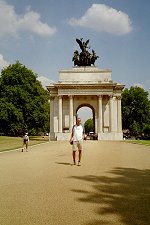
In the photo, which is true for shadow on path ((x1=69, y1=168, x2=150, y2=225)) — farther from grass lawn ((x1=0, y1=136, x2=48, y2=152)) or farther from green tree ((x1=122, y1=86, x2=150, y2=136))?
green tree ((x1=122, y1=86, x2=150, y2=136))

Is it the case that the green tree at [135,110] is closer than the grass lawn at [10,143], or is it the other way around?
the grass lawn at [10,143]

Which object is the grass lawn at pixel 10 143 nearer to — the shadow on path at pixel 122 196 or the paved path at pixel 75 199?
the paved path at pixel 75 199

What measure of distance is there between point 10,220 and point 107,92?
54.0 meters

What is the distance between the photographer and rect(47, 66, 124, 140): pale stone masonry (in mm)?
58375

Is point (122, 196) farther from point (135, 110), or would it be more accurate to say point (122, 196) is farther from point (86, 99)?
point (135, 110)

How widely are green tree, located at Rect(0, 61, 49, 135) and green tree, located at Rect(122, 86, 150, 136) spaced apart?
29877 mm

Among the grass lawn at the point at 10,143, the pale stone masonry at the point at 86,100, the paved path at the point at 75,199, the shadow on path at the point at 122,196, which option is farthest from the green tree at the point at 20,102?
the shadow on path at the point at 122,196

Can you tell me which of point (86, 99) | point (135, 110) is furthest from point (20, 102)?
point (135, 110)

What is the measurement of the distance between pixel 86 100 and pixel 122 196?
177 feet

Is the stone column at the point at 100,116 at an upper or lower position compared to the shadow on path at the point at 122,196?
upper

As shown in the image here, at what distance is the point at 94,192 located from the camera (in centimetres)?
784

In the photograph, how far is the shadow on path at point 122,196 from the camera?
5724 mm

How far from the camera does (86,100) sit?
61.2 metres

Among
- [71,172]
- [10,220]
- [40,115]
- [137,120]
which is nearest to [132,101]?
[137,120]
